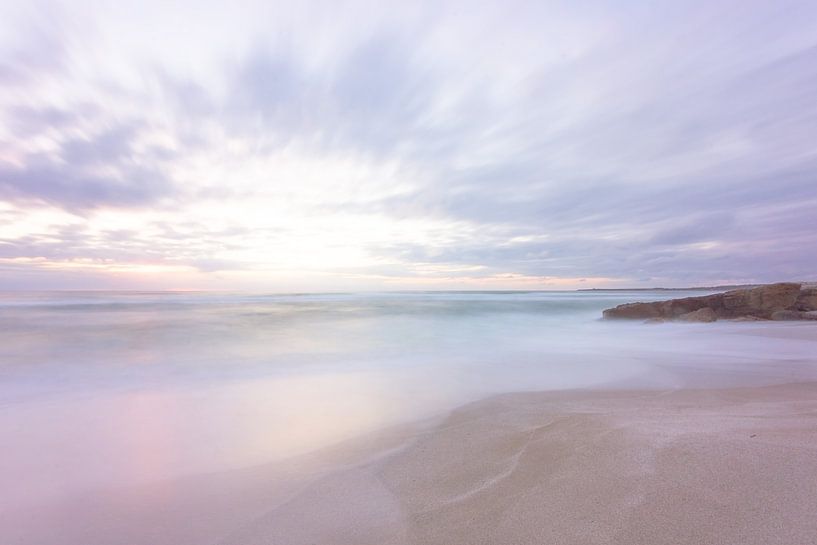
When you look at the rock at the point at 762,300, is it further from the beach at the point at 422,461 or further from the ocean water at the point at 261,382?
the beach at the point at 422,461

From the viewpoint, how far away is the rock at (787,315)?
1594 centimetres

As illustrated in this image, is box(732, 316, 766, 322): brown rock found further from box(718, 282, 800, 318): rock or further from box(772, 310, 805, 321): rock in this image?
box(718, 282, 800, 318): rock

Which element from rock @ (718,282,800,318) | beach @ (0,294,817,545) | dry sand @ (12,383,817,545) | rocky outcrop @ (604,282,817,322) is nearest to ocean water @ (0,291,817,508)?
beach @ (0,294,817,545)

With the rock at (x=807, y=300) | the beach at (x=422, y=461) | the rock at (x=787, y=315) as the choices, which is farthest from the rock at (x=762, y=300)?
the beach at (x=422, y=461)

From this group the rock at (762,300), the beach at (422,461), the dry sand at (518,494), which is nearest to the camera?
the dry sand at (518,494)

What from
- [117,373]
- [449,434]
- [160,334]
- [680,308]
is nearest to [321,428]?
[449,434]

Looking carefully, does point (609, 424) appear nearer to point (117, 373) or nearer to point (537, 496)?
point (537, 496)

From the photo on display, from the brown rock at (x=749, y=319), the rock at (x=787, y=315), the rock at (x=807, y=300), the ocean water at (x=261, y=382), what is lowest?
the ocean water at (x=261, y=382)

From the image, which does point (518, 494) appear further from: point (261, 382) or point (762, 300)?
point (762, 300)

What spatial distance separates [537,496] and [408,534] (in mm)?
880

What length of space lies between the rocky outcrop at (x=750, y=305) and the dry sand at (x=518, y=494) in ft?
52.5

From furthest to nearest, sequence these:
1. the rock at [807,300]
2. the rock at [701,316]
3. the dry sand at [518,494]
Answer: the rock at [701,316] → the rock at [807,300] → the dry sand at [518,494]

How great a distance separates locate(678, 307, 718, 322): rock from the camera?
16859mm

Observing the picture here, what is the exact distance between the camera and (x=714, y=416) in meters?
4.09
